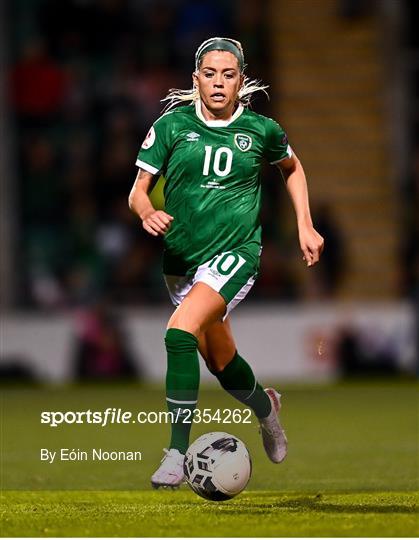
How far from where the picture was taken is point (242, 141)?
24.0ft

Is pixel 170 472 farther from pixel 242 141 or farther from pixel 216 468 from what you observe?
pixel 242 141

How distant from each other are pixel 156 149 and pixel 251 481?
2111mm

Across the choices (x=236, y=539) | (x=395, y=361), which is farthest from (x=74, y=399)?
(x=236, y=539)

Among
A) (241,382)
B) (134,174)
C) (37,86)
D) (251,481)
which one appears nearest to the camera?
(241,382)

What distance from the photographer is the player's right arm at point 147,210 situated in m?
6.72

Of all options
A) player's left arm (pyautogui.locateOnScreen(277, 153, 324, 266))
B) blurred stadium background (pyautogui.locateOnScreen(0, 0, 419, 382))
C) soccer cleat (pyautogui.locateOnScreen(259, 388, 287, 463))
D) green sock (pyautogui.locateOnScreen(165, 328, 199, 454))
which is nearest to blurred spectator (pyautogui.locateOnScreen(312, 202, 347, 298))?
blurred stadium background (pyautogui.locateOnScreen(0, 0, 419, 382))

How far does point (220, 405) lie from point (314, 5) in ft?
21.9

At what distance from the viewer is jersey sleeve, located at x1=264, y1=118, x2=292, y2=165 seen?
24.4 feet

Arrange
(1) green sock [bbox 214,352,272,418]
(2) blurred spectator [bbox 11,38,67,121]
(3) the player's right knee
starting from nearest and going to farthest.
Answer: (3) the player's right knee
(1) green sock [bbox 214,352,272,418]
(2) blurred spectator [bbox 11,38,67,121]

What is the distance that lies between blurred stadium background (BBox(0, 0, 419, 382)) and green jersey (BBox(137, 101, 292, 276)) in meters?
7.96

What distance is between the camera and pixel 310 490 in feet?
25.5
